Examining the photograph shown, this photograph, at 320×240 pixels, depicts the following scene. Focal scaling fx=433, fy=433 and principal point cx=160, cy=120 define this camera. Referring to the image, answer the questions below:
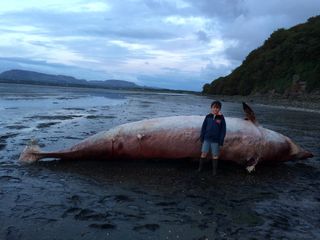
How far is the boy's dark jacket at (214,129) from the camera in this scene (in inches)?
346

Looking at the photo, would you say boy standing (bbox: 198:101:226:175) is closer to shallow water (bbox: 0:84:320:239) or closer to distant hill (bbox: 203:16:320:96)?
shallow water (bbox: 0:84:320:239)

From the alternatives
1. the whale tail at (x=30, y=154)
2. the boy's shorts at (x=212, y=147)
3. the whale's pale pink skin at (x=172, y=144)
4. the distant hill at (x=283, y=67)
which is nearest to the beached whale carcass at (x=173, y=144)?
the whale's pale pink skin at (x=172, y=144)

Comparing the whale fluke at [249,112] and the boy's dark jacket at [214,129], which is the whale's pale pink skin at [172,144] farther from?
the boy's dark jacket at [214,129]

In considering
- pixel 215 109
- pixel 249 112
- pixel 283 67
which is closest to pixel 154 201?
pixel 215 109

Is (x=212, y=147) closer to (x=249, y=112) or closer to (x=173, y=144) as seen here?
(x=173, y=144)

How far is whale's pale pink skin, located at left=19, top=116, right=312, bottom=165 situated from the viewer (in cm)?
925

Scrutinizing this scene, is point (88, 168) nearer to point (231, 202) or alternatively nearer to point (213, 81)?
point (231, 202)

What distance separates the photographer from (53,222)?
214 inches

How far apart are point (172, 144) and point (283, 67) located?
54.6 m

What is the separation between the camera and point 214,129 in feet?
28.8

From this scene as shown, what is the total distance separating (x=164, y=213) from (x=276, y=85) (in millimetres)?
55212

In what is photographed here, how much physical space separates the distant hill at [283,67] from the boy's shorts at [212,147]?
43.6 meters

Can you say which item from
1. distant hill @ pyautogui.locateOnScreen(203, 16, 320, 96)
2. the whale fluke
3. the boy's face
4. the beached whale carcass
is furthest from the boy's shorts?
distant hill @ pyautogui.locateOnScreen(203, 16, 320, 96)

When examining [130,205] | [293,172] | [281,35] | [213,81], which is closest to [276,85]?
[281,35]
